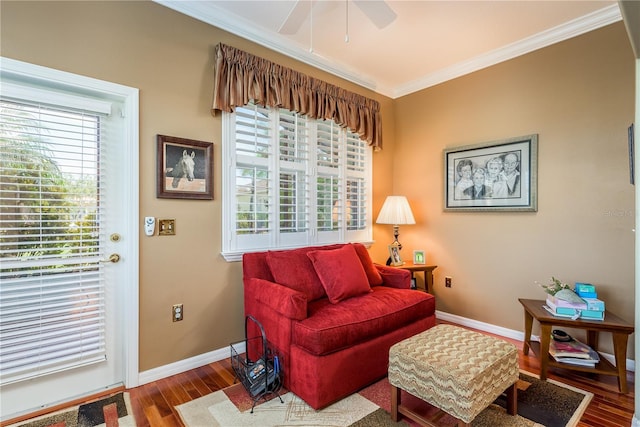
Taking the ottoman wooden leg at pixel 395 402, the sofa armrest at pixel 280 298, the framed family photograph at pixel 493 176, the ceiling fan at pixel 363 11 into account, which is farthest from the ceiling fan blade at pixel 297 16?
the ottoman wooden leg at pixel 395 402

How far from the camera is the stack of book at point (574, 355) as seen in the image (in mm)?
2204

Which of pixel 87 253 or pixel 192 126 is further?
pixel 192 126

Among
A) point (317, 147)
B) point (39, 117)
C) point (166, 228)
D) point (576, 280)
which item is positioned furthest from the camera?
point (317, 147)

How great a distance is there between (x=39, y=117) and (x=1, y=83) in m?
0.23

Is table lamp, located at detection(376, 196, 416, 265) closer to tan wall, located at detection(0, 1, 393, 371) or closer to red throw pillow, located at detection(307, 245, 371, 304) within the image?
red throw pillow, located at detection(307, 245, 371, 304)

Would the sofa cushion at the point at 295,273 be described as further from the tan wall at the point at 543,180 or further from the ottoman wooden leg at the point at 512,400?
the tan wall at the point at 543,180

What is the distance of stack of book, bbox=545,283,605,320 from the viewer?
2188 mm

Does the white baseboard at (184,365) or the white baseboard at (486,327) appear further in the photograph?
the white baseboard at (486,327)

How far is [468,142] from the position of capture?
3.29 meters

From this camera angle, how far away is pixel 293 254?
8.56 feet

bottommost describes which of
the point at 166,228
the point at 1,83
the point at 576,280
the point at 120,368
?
the point at 120,368

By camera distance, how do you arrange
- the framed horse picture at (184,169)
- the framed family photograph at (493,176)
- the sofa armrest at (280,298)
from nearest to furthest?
the sofa armrest at (280,298) → the framed horse picture at (184,169) → the framed family photograph at (493,176)

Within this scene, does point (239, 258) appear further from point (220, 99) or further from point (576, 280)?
point (576, 280)

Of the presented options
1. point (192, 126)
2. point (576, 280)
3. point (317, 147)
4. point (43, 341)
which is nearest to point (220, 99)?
point (192, 126)
